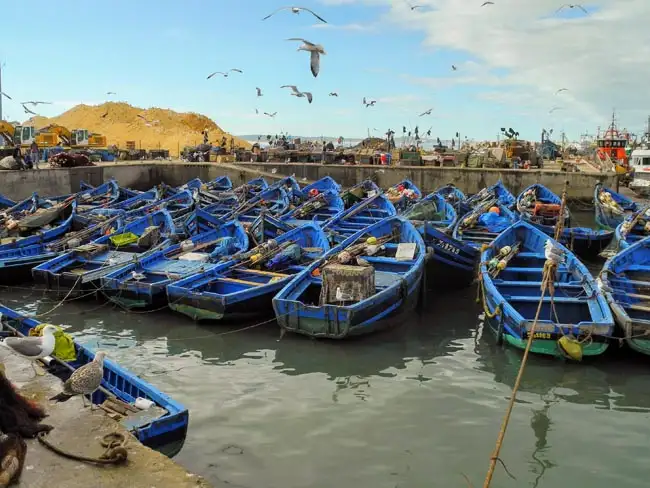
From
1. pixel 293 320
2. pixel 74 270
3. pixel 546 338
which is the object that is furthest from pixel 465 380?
pixel 74 270

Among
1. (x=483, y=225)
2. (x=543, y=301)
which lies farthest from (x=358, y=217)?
(x=543, y=301)

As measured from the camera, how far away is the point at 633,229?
17938 millimetres

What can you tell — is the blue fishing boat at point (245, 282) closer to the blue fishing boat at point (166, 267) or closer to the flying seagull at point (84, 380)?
the blue fishing boat at point (166, 267)

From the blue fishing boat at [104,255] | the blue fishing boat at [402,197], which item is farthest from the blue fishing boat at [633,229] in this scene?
the blue fishing boat at [104,255]

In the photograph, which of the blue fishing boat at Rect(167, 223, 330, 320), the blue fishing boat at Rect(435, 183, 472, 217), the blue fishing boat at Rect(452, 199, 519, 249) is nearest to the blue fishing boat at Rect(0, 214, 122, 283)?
the blue fishing boat at Rect(167, 223, 330, 320)

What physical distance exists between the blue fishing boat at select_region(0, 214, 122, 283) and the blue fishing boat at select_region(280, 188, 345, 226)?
571 cm

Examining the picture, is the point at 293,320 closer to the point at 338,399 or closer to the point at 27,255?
the point at 338,399

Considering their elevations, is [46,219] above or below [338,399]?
above

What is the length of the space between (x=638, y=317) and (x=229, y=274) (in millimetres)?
8230

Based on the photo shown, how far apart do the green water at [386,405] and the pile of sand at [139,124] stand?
6049 centimetres

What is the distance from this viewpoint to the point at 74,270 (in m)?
14.0

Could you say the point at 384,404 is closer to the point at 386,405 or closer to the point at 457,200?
the point at 386,405

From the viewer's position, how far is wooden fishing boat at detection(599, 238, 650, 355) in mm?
9305

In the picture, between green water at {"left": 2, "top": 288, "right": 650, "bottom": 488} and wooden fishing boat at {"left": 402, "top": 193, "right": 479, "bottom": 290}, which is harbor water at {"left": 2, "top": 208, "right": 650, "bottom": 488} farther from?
wooden fishing boat at {"left": 402, "top": 193, "right": 479, "bottom": 290}
